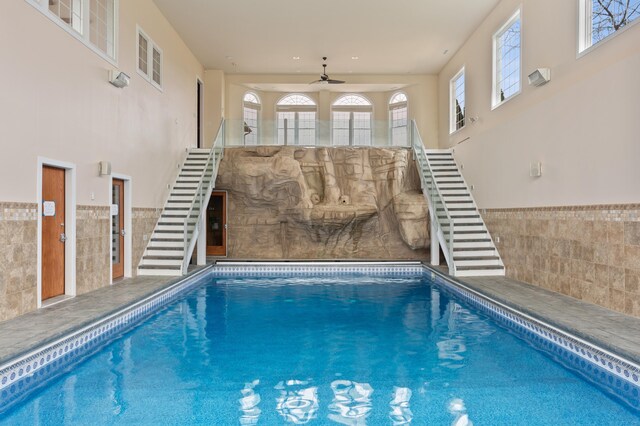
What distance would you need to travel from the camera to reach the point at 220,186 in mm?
13898

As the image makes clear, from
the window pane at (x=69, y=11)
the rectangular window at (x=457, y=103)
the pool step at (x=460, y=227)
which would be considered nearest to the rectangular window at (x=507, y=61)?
the pool step at (x=460, y=227)

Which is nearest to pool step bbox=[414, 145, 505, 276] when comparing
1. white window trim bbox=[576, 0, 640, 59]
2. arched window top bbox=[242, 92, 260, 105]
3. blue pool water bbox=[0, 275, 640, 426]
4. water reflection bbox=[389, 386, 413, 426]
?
blue pool water bbox=[0, 275, 640, 426]

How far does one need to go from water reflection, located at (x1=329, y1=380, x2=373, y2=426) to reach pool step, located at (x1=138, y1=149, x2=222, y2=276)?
273 inches

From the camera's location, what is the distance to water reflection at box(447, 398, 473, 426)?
3.59m

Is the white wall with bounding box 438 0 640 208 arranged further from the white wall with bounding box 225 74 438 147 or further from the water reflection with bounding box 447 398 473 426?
the white wall with bounding box 225 74 438 147

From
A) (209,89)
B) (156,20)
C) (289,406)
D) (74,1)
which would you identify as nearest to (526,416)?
(289,406)

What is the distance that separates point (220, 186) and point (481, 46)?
8760 mm

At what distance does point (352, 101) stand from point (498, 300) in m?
13.8

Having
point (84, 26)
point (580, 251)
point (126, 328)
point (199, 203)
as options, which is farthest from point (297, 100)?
point (126, 328)

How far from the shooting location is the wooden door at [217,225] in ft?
48.0

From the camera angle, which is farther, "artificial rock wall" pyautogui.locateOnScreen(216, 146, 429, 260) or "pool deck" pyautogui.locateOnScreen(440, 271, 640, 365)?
"artificial rock wall" pyautogui.locateOnScreen(216, 146, 429, 260)

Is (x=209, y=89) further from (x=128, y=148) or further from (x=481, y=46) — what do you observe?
(x=481, y=46)

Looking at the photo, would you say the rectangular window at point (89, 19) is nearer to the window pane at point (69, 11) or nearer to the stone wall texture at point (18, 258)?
the window pane at point (69, 11)

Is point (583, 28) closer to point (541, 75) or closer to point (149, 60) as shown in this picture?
point (541, 75)
